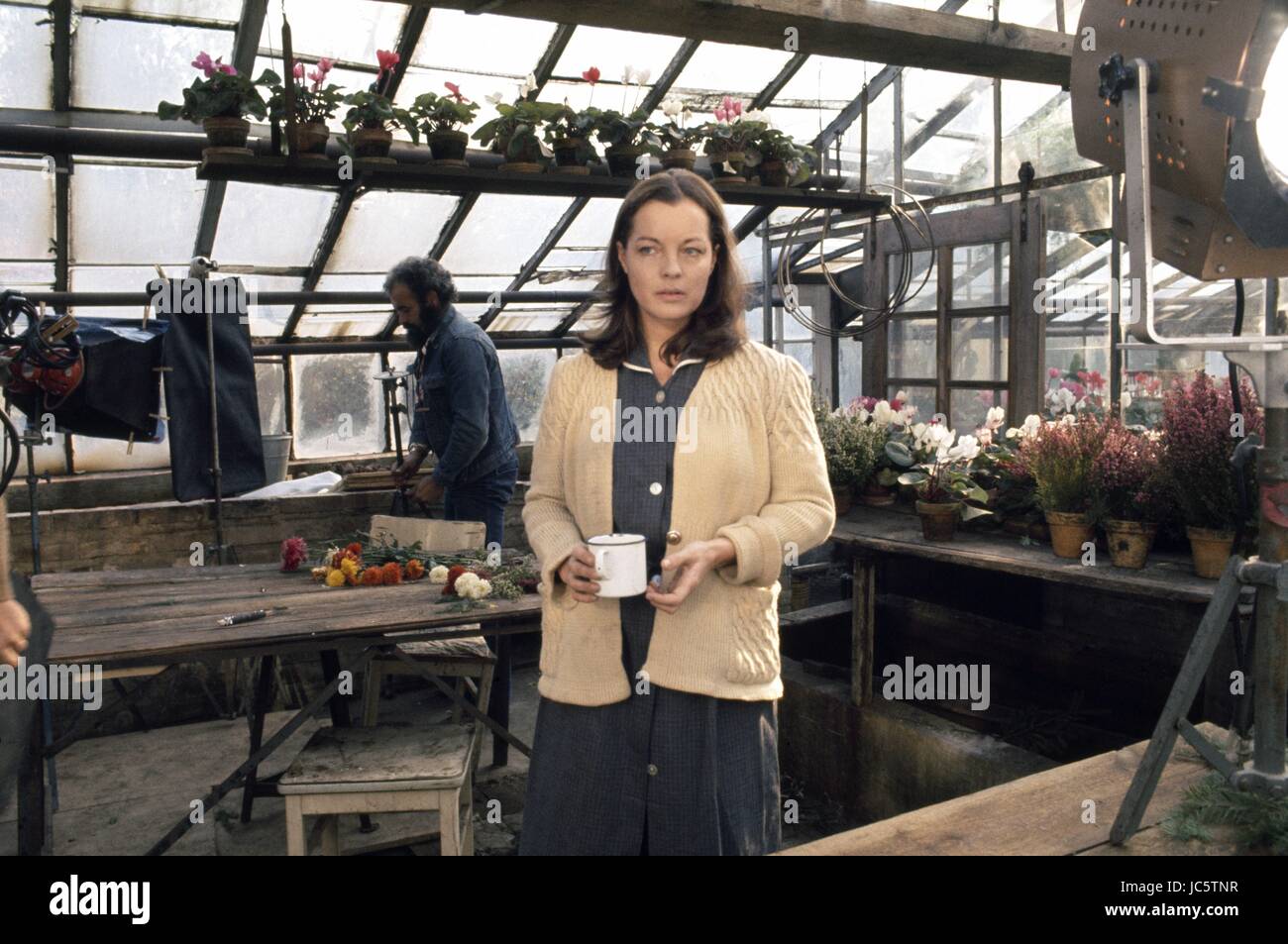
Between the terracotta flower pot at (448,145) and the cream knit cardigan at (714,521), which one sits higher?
the terracotta flower pot at (448,145)

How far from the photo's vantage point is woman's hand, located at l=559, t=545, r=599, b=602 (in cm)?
168

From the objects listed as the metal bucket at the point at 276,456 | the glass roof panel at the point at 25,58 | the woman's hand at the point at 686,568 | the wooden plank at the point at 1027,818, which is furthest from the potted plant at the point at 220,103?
the wooden plank at the point at 1027,818

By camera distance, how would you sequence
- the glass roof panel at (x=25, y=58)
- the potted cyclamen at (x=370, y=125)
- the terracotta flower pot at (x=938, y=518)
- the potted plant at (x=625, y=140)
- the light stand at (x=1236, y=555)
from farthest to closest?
the potted plant at (x=625, y=140), the glass roof panel at (x=25, y=58), the potted cyclamen at (x=370, y=125), the terracotta flower pot at (x=938, y=518), the light stand at (x=1236, y=555)

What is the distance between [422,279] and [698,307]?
2871 millimetres

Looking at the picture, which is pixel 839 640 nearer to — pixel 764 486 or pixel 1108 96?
pixel 764 486

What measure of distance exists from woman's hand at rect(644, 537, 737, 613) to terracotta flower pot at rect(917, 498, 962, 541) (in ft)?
6.90

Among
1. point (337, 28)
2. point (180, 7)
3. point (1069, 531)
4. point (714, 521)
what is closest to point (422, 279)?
point (337, 28)

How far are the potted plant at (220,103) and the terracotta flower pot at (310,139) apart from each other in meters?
0.23

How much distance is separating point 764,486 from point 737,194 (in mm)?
4358

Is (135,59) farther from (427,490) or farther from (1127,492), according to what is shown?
(1127,492)

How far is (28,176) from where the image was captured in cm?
573

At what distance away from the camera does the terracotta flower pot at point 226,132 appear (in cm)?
456

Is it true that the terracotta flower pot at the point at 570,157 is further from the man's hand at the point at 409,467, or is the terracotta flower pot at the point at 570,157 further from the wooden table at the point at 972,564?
the wooden table at the point at 972,564

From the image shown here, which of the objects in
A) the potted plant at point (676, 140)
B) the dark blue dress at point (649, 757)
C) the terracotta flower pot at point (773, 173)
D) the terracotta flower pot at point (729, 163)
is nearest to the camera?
the dark blue dress at point (649, 757)
